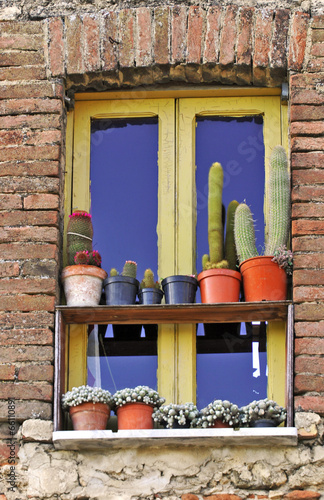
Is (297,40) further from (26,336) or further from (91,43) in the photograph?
(26,336)

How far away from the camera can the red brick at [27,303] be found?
18.7 ft

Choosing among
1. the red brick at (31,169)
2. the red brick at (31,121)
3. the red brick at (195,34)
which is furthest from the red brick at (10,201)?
the red brick at (195,34)

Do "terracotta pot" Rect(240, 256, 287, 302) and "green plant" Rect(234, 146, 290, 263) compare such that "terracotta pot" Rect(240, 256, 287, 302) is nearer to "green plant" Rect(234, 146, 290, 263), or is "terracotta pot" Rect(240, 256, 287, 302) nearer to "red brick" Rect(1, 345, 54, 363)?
"green plant" Rect(234, 146, 290, 263)

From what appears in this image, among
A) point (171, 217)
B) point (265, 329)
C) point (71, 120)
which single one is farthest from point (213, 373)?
point (71, 120)

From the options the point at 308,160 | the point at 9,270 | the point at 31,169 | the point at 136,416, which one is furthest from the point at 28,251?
the point at 308,160

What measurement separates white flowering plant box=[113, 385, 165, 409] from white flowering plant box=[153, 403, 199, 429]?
0.06m

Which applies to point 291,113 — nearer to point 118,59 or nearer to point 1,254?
point 118,59

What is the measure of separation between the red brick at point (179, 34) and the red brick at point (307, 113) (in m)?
0.75

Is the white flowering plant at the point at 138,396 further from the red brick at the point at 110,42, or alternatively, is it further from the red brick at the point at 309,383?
the red brick at the point at 110,42

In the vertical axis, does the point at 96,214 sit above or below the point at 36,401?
above

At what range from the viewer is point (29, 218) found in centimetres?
589

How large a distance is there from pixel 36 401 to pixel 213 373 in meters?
1.02

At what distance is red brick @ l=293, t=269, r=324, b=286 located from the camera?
18.6 ft

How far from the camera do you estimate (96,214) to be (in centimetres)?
626
